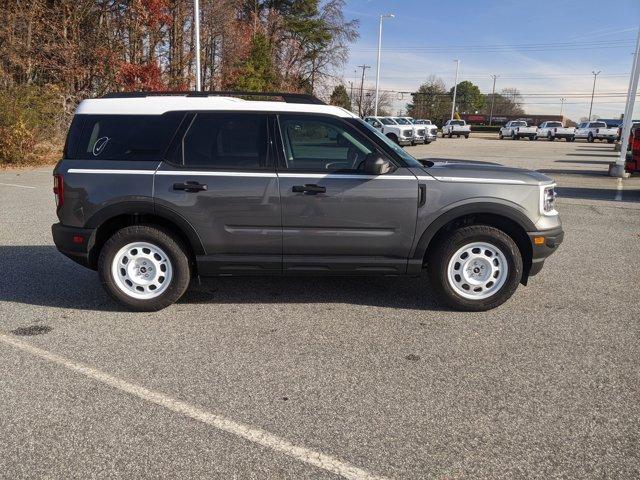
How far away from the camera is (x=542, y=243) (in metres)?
4.60

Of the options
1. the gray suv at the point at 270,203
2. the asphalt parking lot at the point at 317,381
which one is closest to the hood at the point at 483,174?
the gray suv at the point at 270,203

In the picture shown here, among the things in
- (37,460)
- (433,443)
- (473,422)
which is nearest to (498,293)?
(473,422)

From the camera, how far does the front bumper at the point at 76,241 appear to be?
14.8 ft

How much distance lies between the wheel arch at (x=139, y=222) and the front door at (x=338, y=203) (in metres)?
0.84

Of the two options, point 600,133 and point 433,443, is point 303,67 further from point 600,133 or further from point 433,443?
point 433,443

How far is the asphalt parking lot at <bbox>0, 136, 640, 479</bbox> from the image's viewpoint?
2.64 m

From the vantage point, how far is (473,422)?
298cm

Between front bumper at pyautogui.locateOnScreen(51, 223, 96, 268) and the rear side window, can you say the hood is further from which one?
front bumper at pyautogui.locateOnScreen(51, 223, 96, 268)

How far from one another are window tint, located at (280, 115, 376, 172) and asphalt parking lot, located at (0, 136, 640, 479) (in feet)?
4.32

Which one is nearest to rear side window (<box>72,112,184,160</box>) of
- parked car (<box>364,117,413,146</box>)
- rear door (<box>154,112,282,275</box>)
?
rear door (<box>154,112,282,275</box>)

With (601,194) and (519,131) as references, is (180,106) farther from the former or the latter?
(519,131)

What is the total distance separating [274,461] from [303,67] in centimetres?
4858

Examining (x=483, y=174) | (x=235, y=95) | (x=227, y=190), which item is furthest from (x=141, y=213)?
(x=483, y=174)

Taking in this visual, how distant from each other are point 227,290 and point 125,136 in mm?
1765
